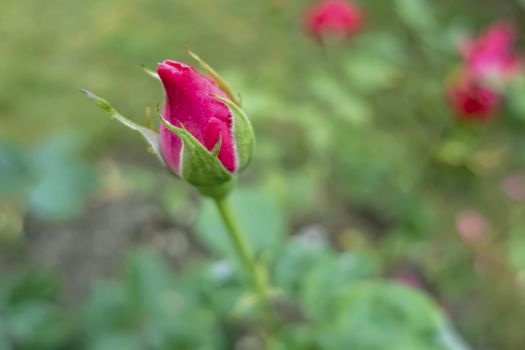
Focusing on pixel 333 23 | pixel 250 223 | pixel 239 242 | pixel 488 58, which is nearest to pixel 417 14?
pixel 488 58

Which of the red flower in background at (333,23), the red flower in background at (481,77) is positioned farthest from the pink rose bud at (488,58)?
the red flower in background at (333,23)

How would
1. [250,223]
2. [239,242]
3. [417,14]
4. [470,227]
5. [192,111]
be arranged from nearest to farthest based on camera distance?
1. [192,111]
2. [239,242]
3. [250,223]
4. [417,14]
5. [470,227]

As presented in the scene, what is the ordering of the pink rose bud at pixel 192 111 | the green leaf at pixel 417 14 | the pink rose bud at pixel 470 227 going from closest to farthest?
the pink rose bud at pixel 192 111, the green leaf at pixel 417 14, the pink rose bud at pixel 470 227

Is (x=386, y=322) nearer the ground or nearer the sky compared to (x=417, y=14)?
nearer the ground

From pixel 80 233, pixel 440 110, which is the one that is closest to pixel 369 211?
pixel 440 110

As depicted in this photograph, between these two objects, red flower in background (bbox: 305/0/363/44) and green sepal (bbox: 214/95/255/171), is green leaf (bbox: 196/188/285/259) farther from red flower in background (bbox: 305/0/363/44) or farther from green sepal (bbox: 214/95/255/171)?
red flower in background (bbox: 305/0/363/44)

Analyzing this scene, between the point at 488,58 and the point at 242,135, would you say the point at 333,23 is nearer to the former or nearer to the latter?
the point at 488,58

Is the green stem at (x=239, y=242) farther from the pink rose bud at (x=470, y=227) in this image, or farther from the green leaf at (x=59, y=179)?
the pink rose bud at (x=470, y=227)
